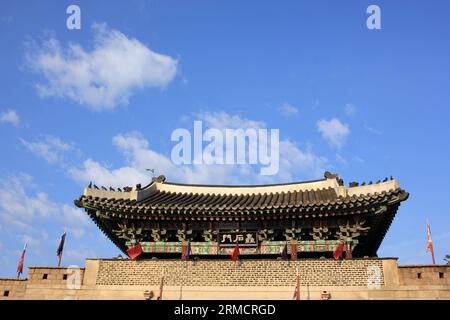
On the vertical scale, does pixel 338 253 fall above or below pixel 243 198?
below

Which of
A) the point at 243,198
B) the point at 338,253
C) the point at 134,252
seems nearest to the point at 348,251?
the point at 338,253

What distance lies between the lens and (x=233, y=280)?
19.5 metres

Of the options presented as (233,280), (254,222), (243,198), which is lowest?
(233,280)

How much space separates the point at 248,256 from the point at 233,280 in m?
1.39

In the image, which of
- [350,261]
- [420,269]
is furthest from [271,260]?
[420,269]

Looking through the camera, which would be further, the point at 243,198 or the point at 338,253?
the point at 243,198

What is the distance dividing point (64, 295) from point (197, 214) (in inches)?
258

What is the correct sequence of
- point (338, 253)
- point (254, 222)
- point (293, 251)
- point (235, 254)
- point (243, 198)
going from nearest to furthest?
point (338, 253) → point (235, 254) → point (293, 251) → point (254, 222) → point (243, 198)

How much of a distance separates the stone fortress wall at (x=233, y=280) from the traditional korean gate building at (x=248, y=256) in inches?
1.6

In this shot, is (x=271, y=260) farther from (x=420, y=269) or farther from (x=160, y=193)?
(x=160, y=193)

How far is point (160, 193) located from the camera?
25.8 metres

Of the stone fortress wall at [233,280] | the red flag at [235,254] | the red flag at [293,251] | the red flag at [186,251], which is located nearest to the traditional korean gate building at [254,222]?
the red flag at [293,251]

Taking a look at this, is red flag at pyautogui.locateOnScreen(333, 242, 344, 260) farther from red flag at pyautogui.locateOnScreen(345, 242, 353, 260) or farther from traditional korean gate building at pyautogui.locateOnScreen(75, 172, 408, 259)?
traditional korean gate building at pyautogui.locateOnScreen(75, 172, 408, 259)

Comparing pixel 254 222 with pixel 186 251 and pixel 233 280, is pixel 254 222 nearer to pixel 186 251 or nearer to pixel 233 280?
pixel 233 280
